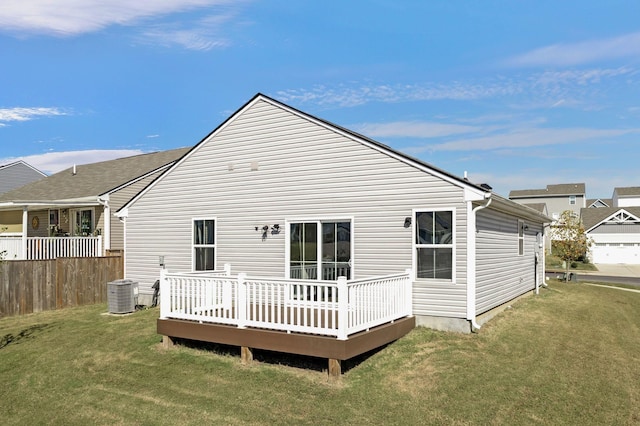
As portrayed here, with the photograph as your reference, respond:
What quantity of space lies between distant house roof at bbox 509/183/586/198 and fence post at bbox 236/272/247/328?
60772 mm

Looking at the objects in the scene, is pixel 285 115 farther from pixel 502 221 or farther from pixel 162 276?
pixel 502 221

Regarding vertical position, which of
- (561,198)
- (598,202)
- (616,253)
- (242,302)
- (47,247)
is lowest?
(616,253)

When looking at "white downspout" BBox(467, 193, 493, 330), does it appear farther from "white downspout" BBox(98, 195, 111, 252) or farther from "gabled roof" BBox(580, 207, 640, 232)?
"gabled roof" BBox(580, 207, 640, 232)

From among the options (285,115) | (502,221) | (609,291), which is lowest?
(609,291)

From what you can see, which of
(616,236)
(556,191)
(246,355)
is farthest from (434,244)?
(556,191)

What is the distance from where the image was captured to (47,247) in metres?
16.6

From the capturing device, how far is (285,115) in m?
11.8

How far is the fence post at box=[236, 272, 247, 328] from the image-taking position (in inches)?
339

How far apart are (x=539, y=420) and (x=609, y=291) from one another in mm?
16172

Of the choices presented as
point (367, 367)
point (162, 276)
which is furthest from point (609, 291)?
point (162, 276)

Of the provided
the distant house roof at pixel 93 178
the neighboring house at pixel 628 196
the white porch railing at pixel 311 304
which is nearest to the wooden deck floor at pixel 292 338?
the white porch railing at pixel 311 304

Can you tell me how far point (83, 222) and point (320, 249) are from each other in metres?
13.4

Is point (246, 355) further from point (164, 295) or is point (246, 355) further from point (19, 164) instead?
point (19, 164)

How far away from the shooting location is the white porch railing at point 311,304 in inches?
303
